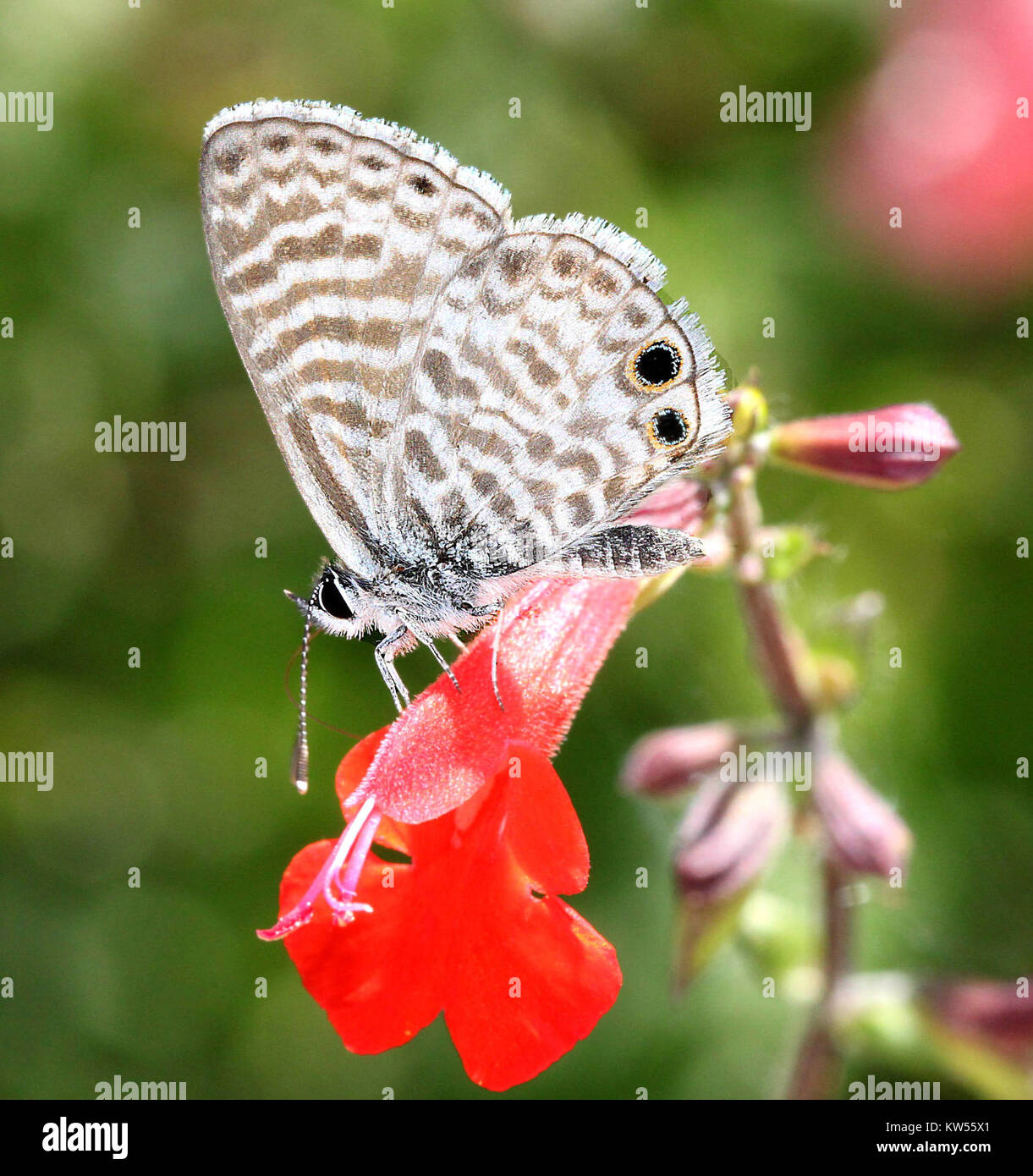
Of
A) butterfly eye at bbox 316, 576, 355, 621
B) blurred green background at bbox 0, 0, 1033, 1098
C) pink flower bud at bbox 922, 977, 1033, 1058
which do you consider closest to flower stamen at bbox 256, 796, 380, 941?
butterfly eye at bbox 316, 576, 355, 621

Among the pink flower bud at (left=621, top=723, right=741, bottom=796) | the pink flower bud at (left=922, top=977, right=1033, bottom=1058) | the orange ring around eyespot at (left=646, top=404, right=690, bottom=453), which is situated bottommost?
the pink flower bud at (left=922, top=977, right=1033, bottom=1058)

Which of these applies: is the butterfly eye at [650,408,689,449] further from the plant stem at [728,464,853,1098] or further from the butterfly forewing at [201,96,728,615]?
the plant stem at [728,464,853,1098]

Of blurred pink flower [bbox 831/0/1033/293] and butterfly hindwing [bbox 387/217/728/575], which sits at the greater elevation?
blurred pink flower [bbox 831/0/1033/293]

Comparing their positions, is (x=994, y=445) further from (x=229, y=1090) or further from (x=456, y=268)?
(x=229, y=1090)

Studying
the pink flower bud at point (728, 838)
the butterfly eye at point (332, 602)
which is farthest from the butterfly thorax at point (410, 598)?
the pink flower bud at point (728, 838)

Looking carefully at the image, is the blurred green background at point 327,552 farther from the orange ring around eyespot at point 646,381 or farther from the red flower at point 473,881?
the orange ring around eyespot at point 646,381

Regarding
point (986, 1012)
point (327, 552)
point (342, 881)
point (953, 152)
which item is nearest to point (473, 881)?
point (342, 881)
